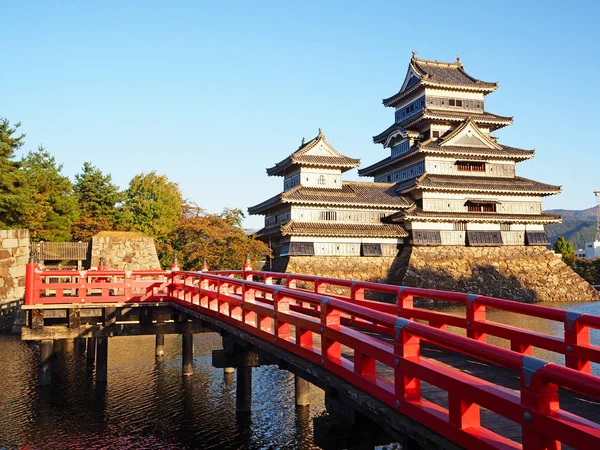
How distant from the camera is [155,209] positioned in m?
59.6

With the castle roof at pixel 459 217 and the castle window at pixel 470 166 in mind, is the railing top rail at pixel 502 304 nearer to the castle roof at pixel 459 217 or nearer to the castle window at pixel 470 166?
the castle roof at pixel 459 217

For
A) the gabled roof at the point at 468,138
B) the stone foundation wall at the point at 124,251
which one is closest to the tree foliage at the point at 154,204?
the stone foundation wall at the point at 124,251

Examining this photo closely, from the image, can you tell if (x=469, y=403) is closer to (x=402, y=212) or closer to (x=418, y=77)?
(x=402, y=212)

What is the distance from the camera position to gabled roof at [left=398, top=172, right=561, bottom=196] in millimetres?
47322

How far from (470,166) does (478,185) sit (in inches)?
113

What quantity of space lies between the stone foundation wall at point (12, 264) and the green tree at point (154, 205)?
71.1 feet

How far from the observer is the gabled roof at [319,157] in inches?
1831

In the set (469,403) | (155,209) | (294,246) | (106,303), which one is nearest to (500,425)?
(469,403)

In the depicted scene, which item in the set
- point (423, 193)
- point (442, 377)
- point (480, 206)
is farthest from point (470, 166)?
point (442, 377)

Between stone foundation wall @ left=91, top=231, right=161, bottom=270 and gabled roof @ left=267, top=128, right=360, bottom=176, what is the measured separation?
15269 millimetres

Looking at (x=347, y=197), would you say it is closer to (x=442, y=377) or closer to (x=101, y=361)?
(x=101, y=361)

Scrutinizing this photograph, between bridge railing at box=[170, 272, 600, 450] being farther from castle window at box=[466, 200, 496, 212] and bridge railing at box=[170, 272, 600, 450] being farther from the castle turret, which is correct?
castle window at box=[466, 200, 496, 212]

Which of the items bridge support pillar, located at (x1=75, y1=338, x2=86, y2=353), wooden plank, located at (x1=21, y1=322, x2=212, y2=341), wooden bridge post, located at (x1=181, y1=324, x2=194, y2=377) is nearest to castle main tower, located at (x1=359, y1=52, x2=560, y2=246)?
bridge support pillar, located at (x1=75, y1=338, x2=86, y2=353)

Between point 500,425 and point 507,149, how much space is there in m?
50.5
